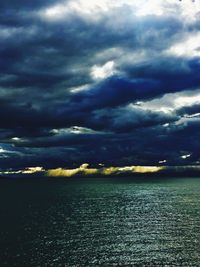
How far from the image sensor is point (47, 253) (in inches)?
3511

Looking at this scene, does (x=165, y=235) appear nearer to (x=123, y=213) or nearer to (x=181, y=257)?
(x=181, y=257)

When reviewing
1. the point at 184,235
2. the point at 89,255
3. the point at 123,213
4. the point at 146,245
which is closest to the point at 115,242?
the point at 146,245

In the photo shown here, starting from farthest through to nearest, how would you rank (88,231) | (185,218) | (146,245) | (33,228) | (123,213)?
(123,213), (185,218), (33,228), (88,231), (146,245)

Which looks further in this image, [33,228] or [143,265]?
[33,228]

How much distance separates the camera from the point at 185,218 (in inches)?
5630

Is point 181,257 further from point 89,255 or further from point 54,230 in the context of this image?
point 54,230

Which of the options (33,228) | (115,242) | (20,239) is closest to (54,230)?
(33,228)

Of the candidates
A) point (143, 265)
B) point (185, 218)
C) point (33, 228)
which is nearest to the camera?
point (143, 265)

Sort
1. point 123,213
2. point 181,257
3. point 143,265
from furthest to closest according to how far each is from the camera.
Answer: point 123,213 → point 181,257 → point 143,265

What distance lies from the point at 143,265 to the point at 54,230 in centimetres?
4918

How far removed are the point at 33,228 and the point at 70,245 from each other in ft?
105

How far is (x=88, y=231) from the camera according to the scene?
11688 cm

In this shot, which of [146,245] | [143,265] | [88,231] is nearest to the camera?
[143,265]

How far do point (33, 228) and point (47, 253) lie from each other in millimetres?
37653
